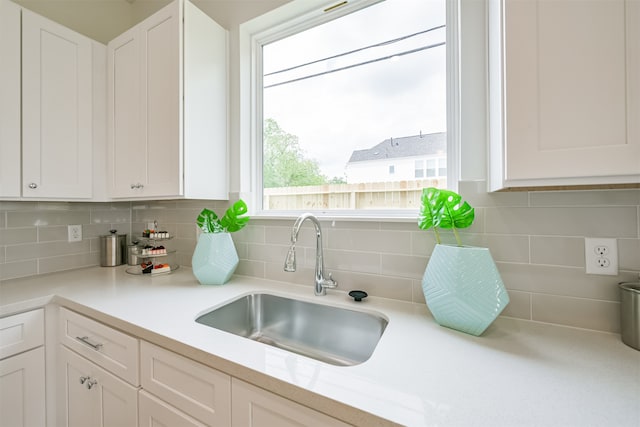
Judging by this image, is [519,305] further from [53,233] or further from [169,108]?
[53,233]

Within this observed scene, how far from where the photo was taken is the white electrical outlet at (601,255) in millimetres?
823

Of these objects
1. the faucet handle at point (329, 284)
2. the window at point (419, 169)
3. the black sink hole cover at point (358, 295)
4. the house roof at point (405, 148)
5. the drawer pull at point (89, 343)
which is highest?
the house roof at point (405, 148)

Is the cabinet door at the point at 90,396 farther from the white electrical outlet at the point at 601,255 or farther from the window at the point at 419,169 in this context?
the white electrical outlet at the point at 601,255

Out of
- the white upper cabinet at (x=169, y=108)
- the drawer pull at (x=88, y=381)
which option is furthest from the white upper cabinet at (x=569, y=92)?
the drawer pull at (x=88, y=381)

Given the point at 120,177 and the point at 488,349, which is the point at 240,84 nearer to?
the point at 120,177

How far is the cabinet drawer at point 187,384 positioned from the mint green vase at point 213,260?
46cm

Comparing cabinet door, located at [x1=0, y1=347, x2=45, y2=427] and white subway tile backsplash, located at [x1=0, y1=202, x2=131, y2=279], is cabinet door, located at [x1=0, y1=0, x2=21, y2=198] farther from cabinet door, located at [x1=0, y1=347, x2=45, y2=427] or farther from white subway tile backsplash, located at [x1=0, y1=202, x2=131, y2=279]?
cabinet door, located at [x1=0, y1=347, x2=45, y2=427]

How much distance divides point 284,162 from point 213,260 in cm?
67

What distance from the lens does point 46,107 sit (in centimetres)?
142

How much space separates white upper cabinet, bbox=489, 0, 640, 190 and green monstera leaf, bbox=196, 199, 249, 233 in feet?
3.76

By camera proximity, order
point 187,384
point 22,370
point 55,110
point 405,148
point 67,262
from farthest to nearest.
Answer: point 67,262
point 55,110
point 405,148
point 22,370
point 187,384

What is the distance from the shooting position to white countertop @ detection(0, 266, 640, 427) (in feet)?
1.69

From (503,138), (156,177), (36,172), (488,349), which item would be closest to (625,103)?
(503,138)

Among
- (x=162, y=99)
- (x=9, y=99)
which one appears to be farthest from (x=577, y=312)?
(x=9, y=99)
